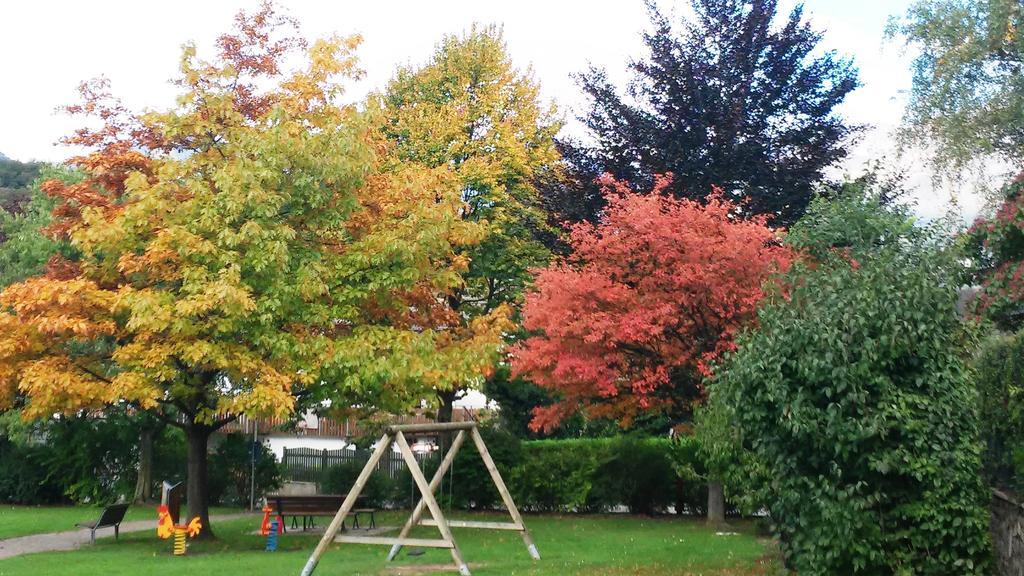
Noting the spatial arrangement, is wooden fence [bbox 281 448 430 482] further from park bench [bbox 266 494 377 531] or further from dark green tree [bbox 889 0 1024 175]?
dark green tree [bbox 889 0 1024 175]

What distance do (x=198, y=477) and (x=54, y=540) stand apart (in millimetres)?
3529

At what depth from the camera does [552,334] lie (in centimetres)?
2028

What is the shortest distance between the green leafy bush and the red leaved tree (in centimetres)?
799

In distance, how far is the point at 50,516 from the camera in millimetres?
25516

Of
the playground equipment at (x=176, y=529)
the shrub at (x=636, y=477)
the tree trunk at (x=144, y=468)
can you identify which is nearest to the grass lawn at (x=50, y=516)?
the tree trunk at (x=144, y=468)

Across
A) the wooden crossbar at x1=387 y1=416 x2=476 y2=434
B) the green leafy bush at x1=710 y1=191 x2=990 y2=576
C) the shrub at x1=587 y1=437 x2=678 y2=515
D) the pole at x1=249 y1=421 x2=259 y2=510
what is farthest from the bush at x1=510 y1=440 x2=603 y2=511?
the green leafy bush at x1=710 y1=191 x2=990 y2=576

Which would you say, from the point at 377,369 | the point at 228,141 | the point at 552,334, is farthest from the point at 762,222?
the point at 228,141

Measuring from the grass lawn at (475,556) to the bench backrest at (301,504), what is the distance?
1.74ft

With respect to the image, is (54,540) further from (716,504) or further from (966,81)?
(966,81)

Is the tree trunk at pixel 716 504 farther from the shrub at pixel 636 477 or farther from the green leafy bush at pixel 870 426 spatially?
the green leafy bush at pixel 870 426

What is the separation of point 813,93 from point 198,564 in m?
19.3

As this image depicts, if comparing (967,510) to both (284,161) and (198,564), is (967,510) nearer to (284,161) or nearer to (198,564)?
(198,564)

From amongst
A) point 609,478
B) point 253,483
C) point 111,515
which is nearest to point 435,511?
point 111,515

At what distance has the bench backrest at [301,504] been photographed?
20.2m
